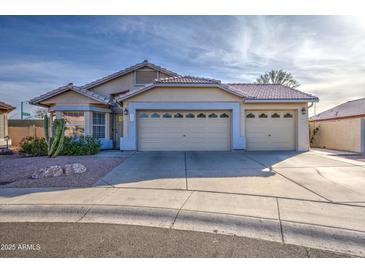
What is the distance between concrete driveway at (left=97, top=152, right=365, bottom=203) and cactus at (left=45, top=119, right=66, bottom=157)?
4.17 meters

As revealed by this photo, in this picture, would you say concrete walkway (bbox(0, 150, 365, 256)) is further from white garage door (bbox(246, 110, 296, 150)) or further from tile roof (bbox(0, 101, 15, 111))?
tile roof (bbox(0, 101, 15, 111))

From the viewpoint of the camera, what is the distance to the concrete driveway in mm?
5641

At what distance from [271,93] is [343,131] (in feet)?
19.6

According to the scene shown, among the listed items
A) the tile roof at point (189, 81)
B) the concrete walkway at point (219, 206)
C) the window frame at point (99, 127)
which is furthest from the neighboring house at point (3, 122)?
the concrete walkway at point (219, 206)

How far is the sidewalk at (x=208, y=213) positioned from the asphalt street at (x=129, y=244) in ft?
0.74

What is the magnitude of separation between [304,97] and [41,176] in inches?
549

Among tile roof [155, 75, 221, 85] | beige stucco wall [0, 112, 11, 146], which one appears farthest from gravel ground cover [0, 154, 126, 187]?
beige stucco wall [0, 112, 11, 146]

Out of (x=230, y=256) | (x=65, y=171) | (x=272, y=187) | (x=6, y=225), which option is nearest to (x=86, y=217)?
(x=6, y=225)

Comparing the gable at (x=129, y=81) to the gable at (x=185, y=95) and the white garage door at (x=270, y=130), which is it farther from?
the white garage door at (x=270, y=130)

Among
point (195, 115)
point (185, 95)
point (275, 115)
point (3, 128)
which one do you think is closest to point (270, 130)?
point (275, 115)

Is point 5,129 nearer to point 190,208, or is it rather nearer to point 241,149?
point 241,149

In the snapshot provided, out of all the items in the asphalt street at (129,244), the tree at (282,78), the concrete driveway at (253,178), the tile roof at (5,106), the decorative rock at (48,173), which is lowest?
the asphalt street at (129,244)

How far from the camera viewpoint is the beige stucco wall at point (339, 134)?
46.4 ft

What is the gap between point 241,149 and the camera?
13.2 meters
